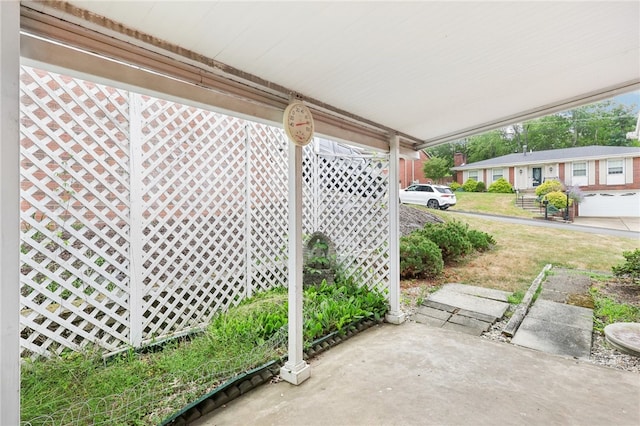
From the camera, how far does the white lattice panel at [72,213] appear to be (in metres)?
2.15

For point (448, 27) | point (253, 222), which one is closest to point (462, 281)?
point (253, 222)

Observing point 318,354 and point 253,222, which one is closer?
point 318,354

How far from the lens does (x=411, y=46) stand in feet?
5.11

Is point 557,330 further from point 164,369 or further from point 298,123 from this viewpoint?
point 164,369

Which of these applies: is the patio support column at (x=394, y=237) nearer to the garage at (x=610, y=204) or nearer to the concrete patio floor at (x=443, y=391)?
the concrete patio floor at (x=443, y=391)

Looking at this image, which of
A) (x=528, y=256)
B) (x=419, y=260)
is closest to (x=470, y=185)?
(x=528, y=256)

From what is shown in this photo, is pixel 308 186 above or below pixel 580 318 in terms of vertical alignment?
above

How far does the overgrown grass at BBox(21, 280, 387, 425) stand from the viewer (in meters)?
1.77

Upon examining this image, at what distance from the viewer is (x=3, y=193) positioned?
1.02 meters

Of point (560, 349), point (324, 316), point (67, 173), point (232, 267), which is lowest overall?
point (560, 349)

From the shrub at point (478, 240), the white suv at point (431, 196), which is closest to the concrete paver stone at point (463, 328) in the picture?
the shrub at point (478, 240)

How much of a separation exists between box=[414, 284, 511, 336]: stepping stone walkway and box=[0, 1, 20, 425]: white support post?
3.30 m

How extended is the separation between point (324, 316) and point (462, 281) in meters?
2.92

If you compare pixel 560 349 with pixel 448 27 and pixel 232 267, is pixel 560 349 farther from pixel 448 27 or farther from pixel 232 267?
pixel 232 267
